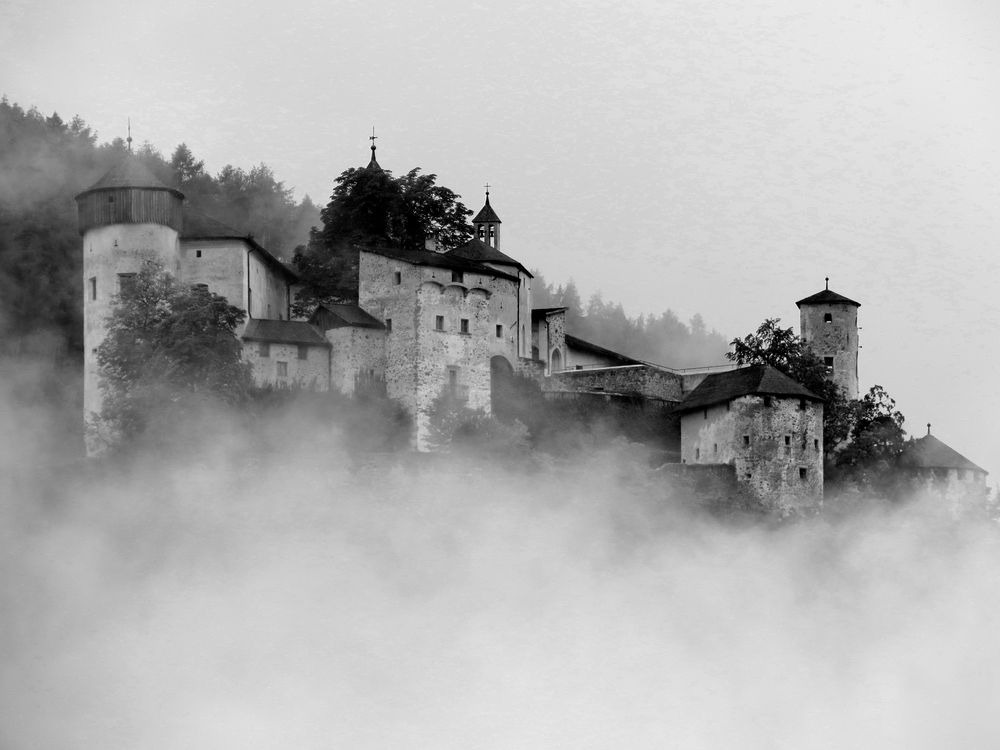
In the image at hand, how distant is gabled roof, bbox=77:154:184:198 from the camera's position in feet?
201

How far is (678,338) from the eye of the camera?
136000 millimetres

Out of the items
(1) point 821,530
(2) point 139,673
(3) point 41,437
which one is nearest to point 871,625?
(1) point 821,530

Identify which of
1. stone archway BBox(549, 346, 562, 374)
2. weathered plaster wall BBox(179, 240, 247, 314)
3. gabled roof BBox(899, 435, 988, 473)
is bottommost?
gabled roof BBox(899, 435, 988, 473)

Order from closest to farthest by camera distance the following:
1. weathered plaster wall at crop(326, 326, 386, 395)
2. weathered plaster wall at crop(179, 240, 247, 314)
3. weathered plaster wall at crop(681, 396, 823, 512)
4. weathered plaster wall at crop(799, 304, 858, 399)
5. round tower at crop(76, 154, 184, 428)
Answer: weathered plaster wall at crop(681, 396, 823, 512), round tower at crop(76, 154, 184, 428), weathered plaster wall at crop(179, 240, 247, 314), weathered plaster wall at crop(326, 326, 386, 395), weathered plaster wall at crop(799, 304, 858, 399)

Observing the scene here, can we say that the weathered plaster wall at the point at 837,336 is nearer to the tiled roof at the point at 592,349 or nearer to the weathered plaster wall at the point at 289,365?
the tiled roof at the point at 592,349

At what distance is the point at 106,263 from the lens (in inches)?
2388

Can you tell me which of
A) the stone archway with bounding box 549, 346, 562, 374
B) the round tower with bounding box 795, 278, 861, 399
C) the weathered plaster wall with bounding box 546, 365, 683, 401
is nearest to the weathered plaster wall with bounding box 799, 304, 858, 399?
the round tower with bounding box 795, 278, 861, 399

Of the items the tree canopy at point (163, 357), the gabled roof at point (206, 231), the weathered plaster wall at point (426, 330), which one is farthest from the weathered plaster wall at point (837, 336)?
the tree canopy at point (163, 357)

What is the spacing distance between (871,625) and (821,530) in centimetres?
324

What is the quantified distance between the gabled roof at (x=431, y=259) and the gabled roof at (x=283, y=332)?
3.42 meters

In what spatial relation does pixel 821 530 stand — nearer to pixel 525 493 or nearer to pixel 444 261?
pixel 525 493

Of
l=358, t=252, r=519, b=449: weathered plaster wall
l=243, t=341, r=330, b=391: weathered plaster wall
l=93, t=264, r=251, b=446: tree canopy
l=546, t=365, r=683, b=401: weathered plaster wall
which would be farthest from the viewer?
l=546, t=365, r=683, b=401: weathered plaster wall

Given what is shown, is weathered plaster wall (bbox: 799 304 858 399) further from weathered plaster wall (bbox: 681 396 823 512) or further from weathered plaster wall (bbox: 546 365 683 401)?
weathered plaster wall (bbox: 681 396 823 512)

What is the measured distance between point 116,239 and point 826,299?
25078 mm
